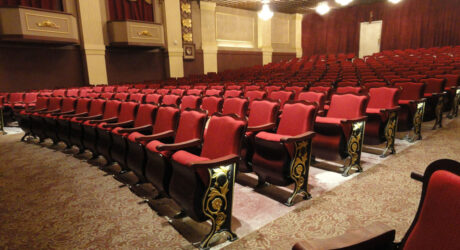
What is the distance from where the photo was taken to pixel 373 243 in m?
0.66

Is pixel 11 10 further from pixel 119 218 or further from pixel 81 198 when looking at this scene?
pixel 119 218

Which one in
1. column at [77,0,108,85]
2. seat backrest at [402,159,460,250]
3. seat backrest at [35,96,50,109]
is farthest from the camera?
column at [77,0,108,85]

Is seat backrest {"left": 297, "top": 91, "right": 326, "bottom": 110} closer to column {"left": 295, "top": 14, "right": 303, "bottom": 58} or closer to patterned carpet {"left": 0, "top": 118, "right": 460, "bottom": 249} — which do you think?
patterned carpet {"left": 0, "top": 118, "right": 460, "bottom": 249}

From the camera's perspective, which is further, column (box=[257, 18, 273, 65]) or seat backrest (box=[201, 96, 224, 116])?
column (box=[257, 18, 273, 65])

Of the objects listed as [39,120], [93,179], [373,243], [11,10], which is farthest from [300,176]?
[11,10]

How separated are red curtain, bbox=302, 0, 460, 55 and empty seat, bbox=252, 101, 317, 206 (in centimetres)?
1005

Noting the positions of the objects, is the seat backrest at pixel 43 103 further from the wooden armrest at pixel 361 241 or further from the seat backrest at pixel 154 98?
the wooden armrest at pixel 361 241

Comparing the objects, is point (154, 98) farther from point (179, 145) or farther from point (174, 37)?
point (174, 37)

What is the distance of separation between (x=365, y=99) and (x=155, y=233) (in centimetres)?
170

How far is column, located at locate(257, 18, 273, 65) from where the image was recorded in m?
10.1

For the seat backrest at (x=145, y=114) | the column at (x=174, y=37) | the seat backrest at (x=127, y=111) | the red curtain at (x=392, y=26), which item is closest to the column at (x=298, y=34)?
the red curtain at (x=392, y=26)

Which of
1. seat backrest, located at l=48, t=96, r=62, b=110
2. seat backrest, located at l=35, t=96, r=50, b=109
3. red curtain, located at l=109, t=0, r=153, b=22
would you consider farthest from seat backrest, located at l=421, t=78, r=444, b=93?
red curtain, located at l=109, t=0, r=153, b=22

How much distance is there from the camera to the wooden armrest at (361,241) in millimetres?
644

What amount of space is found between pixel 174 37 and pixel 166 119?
6.39 meters
